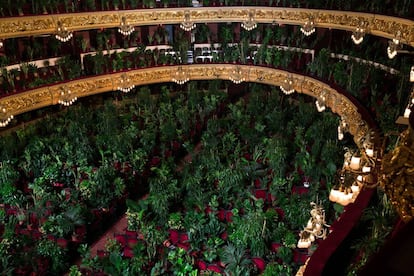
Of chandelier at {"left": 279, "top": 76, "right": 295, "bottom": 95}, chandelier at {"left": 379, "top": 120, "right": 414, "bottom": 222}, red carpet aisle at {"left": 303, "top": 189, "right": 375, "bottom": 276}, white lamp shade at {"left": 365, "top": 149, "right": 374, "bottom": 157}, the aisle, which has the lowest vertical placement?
the aisle

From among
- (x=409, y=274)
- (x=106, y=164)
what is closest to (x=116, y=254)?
(x=106, y=164)

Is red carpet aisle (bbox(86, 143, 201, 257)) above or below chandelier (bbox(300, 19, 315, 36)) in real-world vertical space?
below

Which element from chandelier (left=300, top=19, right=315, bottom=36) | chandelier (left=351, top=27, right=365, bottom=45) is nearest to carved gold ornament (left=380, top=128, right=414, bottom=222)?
chandelier (left=351, top=27, right=365, bottom=45)

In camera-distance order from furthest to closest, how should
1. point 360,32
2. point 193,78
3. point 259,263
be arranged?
1. point 193,78
2. point 360,32
3. point 259,263

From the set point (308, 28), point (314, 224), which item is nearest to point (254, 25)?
point (308, 28)

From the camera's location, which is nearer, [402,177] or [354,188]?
[402,177]

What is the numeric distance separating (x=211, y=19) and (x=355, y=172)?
14.9 m

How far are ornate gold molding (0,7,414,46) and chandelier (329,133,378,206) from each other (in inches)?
308

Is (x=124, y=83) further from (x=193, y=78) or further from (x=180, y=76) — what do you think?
(x=193, y=78)

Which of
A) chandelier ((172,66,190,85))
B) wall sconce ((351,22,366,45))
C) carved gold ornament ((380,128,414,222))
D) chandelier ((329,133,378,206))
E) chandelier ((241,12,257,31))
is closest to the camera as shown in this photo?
carved gold ornament ((380,128,414,222))

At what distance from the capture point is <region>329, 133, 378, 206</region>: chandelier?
6.69 metres

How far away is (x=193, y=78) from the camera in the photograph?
70.2 feet

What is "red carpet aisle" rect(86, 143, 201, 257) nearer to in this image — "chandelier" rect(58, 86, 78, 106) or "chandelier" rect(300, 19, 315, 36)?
"chandelier" rect(58, 86, 78, 106)

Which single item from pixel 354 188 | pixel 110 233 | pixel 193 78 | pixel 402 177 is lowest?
pixel 110 233
